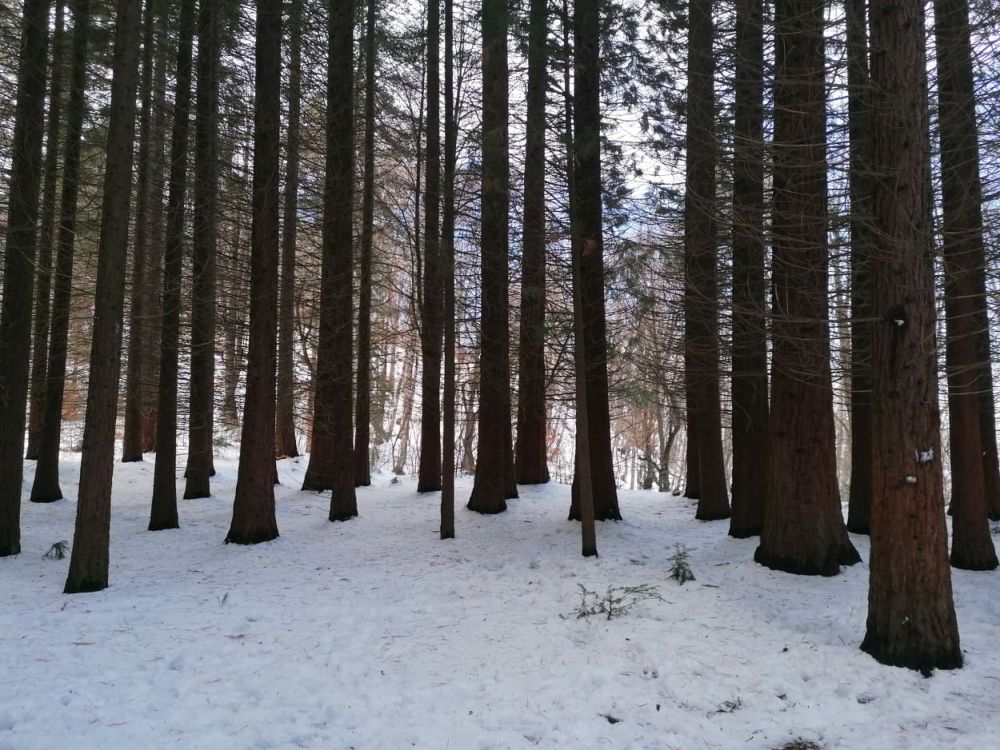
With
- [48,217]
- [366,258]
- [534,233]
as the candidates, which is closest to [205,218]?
[48,217]

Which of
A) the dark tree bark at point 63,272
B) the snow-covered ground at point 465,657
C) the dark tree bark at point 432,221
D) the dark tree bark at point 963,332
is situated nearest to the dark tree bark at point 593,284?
the snow-covered ground at point 465,657

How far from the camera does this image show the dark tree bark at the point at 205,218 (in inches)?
377

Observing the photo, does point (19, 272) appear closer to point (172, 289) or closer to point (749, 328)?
point (172, 289)

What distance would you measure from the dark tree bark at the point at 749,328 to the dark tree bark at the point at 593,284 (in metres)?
1.94

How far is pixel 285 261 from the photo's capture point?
1273 centimetres

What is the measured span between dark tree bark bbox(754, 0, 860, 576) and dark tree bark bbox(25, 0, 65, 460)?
9610 millimetres

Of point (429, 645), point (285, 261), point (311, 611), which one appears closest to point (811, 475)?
point (429, 645)

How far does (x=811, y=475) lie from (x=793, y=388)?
103cm

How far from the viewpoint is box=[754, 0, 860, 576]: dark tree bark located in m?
6.43

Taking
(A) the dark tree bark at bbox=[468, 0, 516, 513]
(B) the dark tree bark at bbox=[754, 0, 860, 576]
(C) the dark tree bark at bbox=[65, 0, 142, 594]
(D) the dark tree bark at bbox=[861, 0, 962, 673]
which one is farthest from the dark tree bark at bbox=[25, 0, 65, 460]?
(D) the dark tree bark at bbox=[861, 0, 962, 673]

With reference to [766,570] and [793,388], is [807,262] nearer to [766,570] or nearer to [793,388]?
[793,388]

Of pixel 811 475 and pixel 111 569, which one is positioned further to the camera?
pixel 111 569

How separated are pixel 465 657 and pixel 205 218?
25.9 ft

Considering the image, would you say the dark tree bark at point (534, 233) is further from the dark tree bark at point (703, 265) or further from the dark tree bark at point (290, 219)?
the dark tree bark at point (290, 219)
